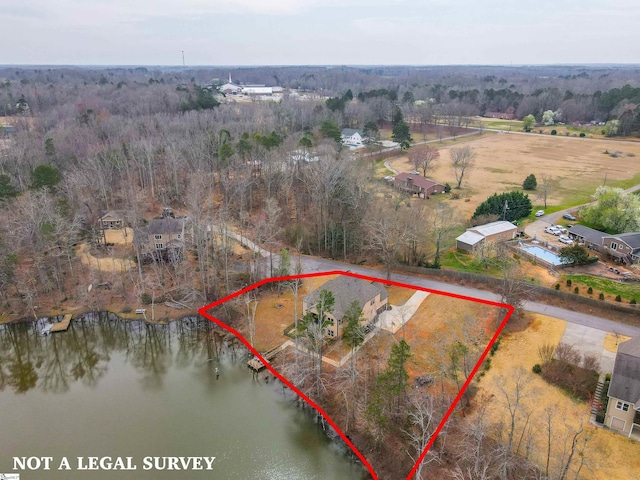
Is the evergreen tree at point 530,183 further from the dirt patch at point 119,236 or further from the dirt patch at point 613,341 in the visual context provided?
the dirt patch at point 119,236

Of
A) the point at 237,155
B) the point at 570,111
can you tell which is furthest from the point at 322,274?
the point at 570,111

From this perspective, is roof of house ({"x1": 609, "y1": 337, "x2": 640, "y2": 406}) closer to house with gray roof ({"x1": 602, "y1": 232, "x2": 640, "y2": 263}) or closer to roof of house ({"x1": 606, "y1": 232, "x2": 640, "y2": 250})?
house with gray roof ({"x1": 602, "y1": 232, "x2": 640, "y2": 263})

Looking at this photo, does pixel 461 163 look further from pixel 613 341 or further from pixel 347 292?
pixel 347 292

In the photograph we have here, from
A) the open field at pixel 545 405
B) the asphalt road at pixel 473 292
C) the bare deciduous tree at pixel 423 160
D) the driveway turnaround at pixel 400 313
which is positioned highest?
the bare deciduous tree at pixel 423 160

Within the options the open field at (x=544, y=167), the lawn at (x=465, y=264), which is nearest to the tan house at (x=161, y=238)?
the lawn at (x=465, y=264)

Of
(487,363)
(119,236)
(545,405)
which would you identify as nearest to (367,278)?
(487,363)

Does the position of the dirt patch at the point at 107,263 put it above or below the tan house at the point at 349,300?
below
